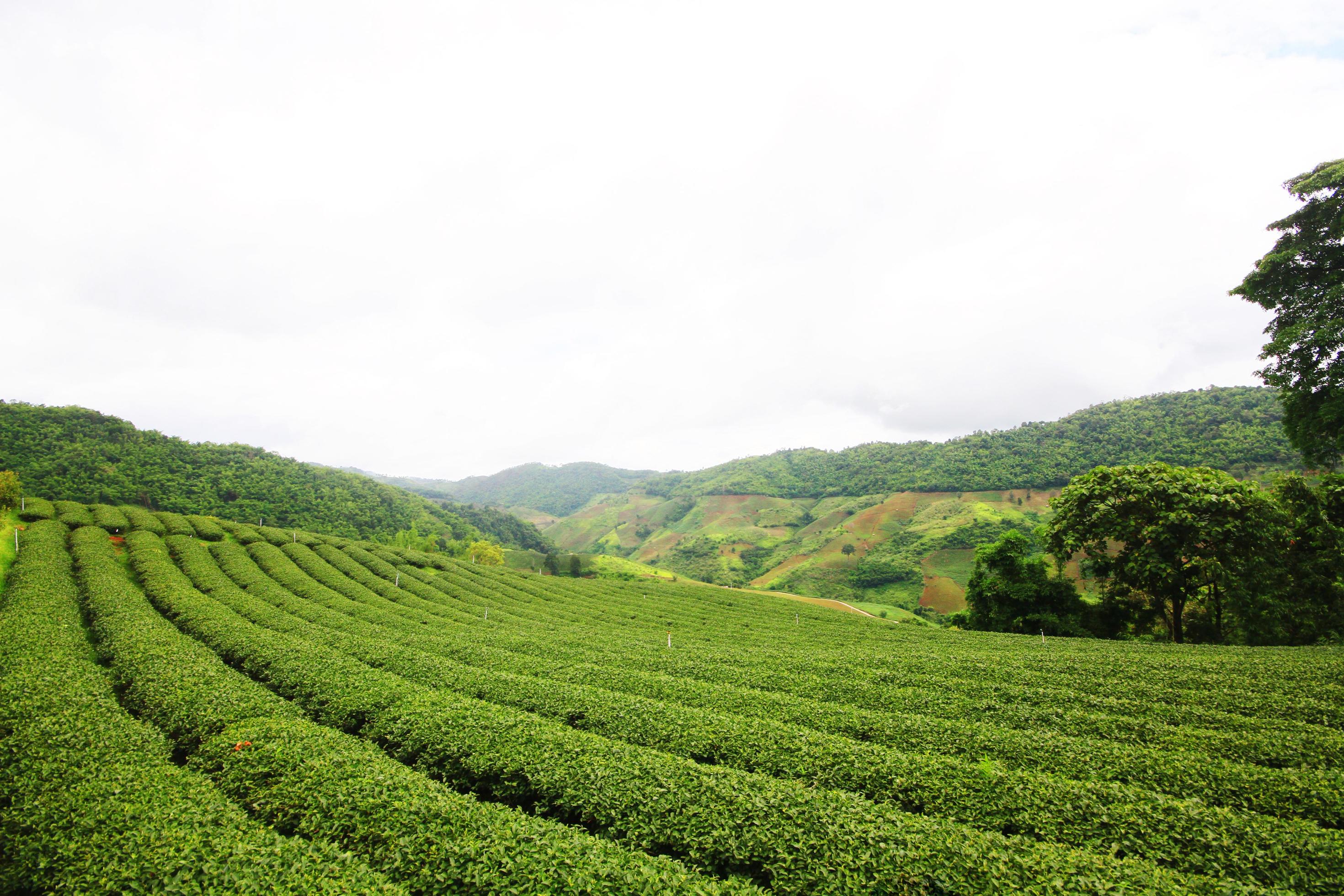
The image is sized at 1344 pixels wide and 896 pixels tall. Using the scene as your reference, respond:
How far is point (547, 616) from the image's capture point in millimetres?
34031

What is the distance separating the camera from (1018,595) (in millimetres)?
32156

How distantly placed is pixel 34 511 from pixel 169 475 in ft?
132

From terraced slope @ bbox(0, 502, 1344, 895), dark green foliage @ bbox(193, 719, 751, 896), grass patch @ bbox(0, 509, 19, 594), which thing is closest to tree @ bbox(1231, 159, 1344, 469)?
terraced slope @ bbox(0, 502, 1344, 895)

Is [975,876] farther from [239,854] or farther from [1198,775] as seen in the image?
[239,854]

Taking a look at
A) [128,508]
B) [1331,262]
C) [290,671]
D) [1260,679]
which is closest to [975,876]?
[1260,679]

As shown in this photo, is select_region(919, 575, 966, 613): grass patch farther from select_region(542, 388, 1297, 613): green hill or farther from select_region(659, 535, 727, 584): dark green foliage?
select_region(659, 535, 727, 584): dark green foliage

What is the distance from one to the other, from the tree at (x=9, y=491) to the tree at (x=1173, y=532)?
68817 millimetres

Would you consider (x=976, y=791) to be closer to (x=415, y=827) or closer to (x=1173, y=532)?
(x=415, y=827)

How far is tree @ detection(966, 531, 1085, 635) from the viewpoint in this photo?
3084cm

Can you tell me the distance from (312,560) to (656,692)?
39306 mm

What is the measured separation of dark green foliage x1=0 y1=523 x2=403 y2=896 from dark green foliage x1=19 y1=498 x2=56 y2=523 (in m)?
41.1

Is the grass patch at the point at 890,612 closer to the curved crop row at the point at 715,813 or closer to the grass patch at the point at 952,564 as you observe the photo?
the grass patch at the point at 952,564

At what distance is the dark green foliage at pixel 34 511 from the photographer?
114ft

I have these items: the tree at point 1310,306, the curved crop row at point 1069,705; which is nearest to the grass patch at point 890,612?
the tree at point 1310,306
